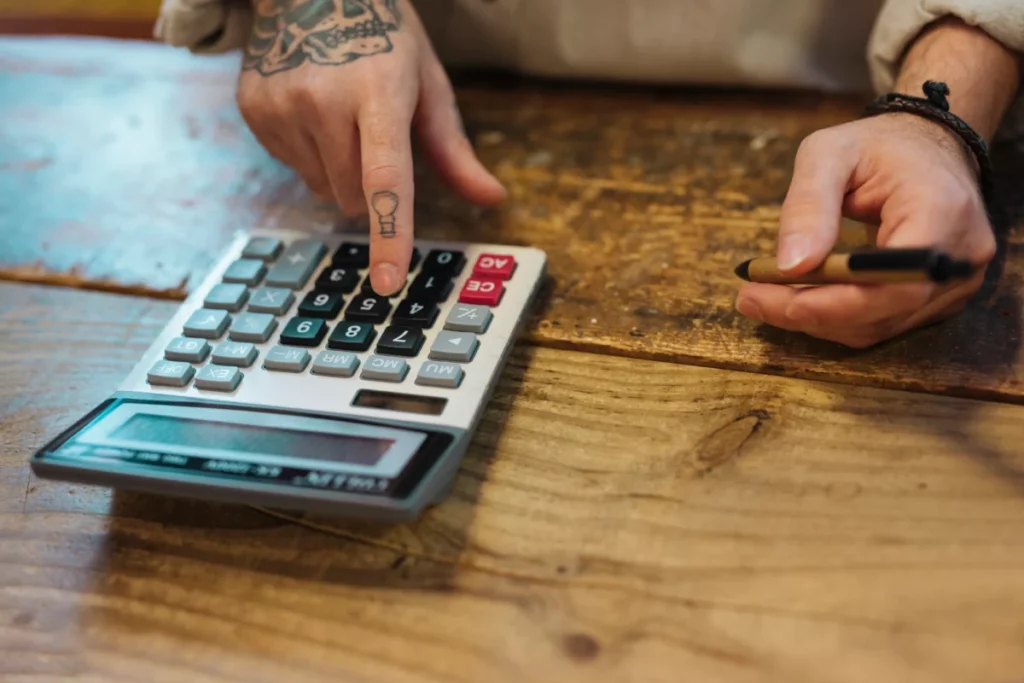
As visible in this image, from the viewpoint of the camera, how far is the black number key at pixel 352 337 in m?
0.43

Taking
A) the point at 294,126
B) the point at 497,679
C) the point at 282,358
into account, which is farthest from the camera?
the point at 294,126

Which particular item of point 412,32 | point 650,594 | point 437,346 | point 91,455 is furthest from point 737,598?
point 412,32

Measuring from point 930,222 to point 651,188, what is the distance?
0.66ft

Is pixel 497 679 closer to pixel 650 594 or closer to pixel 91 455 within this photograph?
Result: pixel 650 594

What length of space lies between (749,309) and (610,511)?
131mm

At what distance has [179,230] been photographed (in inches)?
22.8

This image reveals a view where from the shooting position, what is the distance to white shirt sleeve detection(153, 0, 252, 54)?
0.60 meters

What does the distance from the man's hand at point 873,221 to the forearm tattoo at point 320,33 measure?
10.4 inches

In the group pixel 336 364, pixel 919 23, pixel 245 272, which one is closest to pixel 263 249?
pixel 245 272

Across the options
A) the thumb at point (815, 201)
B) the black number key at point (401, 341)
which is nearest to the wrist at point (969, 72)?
the thumb at point (815, 201)

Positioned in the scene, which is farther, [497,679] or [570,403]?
[570,403]

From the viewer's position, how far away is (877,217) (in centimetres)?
43

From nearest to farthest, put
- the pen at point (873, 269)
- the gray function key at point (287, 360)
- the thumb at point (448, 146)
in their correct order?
the pen at point (873, 269)
the gray function key at point (287, 360)
the thumb at point (448, 146)

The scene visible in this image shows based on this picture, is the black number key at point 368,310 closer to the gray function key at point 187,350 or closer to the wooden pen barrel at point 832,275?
the gray function key at point 187,350
